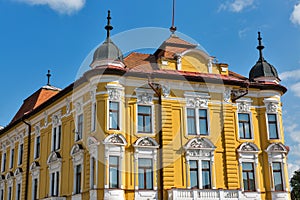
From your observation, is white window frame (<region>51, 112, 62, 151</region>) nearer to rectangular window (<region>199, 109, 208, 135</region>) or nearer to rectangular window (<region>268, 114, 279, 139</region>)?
rectangular window (<region>199, 109, 208, 135</region>)

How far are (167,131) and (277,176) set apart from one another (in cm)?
800

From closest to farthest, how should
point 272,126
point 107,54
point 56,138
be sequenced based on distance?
point 107,54 → point 272,126 → point 56,138

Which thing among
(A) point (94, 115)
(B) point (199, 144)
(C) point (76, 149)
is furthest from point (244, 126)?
(C) point (76, 149)

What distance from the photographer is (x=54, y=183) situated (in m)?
32.6

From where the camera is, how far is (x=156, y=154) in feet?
94.2

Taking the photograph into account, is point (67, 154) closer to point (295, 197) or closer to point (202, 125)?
point (202, 125)

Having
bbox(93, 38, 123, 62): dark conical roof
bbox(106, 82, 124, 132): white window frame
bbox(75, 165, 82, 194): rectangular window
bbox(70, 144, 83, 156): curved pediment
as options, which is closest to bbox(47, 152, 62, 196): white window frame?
bbox(70, 144, 83, 156): curved pediment

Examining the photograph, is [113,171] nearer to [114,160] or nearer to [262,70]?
[114,160]

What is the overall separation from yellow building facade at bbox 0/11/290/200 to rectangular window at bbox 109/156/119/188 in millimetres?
58

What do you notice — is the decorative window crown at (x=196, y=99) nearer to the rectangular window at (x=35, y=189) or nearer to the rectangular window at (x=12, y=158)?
the rectangular window at (x=35, y=189)

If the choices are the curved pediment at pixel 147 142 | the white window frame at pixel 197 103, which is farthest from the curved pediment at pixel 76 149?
the white window frame at pixel 197 103

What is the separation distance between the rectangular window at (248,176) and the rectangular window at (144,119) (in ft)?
22.0

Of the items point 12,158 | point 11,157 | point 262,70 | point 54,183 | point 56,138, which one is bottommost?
point 54,183

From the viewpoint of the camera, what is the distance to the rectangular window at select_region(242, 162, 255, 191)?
99.1 feet
